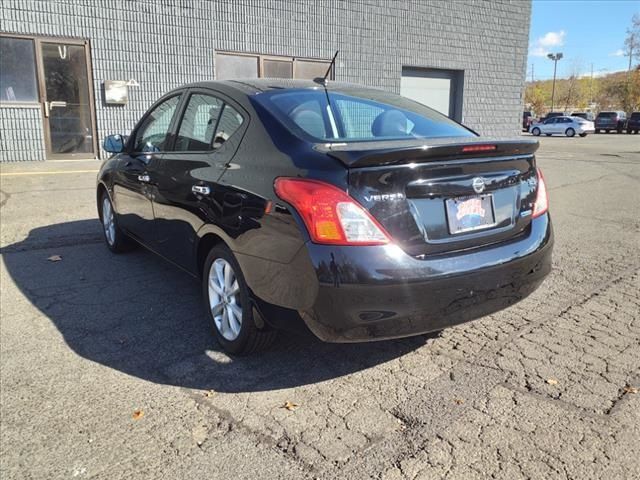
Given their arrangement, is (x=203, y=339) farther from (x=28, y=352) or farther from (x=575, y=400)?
(x=575, y=400)

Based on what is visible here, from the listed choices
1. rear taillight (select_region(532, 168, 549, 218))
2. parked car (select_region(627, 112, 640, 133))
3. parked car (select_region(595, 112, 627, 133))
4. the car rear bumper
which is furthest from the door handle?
parked car (select_region(595, 112, 627, 133))

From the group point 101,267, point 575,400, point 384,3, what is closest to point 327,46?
point 384,3

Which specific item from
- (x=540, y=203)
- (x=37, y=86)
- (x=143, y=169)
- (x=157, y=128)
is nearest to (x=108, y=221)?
(x=143, y=169)

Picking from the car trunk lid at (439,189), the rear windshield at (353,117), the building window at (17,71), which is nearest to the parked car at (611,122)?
the building window at (17,71)

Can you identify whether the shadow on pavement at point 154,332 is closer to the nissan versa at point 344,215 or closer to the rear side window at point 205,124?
the nissan versa at point 344,215

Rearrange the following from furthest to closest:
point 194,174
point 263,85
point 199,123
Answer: point 199,123 → point 263,85 → point 194,174

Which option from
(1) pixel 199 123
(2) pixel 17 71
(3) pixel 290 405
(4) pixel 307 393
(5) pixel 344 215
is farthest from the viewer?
(2) pixel 17 71

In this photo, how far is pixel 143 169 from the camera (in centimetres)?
439

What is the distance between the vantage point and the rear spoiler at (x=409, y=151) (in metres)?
2.57

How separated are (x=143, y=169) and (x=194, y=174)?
1.04 m

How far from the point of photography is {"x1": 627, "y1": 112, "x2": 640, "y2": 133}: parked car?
133 ft

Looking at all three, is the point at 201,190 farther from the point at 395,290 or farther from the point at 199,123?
the point at 395,290

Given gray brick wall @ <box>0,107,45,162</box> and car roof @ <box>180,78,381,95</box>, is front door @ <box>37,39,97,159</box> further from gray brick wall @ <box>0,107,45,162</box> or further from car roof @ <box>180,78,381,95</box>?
car roof @ <box>180,78,381,95</box>

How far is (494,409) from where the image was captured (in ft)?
8.98
